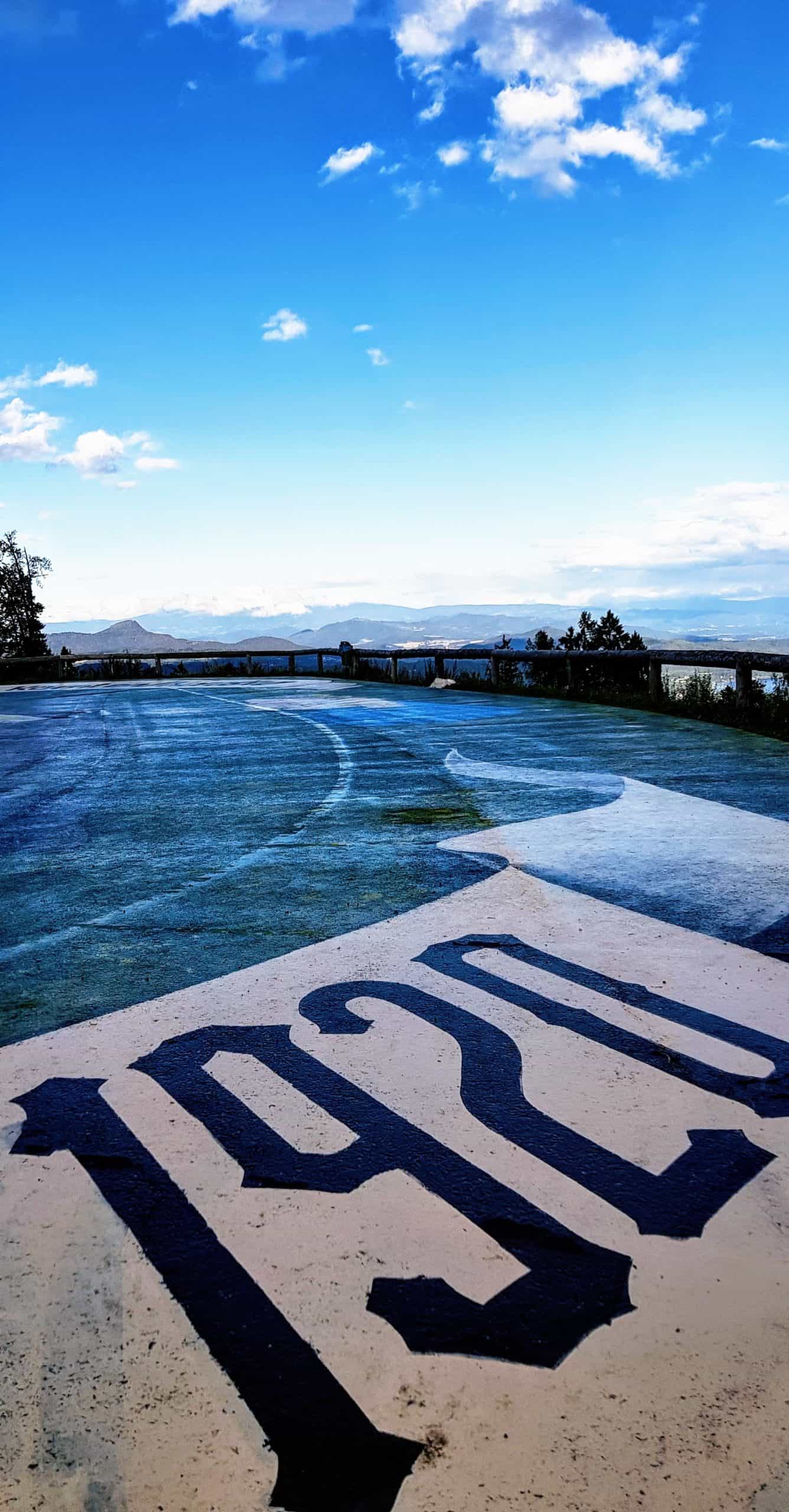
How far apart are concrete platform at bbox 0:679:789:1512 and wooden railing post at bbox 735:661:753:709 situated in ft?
27.3

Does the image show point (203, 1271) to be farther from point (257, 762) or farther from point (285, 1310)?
point (257, 762)

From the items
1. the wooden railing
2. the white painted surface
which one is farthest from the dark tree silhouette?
the white painted surface

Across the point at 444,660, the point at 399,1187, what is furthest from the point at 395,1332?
the point at 444,660

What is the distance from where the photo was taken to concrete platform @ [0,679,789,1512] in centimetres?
182

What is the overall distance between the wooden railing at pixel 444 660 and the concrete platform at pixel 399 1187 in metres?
8.50

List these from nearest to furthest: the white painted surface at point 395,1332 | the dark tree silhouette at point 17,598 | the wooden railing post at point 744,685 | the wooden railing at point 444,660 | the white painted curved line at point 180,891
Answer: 1. the white painted surface at point 395,1332
2. the white painted curved line at point 180,891
3. the wooden railing post at point 744,685
4. the wooden railing at point 444,660
5. the dark tree silhouette at point 17,598

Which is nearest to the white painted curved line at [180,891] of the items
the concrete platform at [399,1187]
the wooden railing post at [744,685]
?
the concrete platform at [399,1187]

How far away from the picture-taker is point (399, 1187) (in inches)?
102

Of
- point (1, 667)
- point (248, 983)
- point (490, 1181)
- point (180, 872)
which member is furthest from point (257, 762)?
point (1, 667)

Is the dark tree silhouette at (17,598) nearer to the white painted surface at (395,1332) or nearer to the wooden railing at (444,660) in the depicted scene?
the wooden railing at (444,660)

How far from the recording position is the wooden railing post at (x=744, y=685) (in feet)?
45.4

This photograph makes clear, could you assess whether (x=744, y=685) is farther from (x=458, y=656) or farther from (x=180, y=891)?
(x=458, y=656)

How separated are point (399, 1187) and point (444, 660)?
2325 cm

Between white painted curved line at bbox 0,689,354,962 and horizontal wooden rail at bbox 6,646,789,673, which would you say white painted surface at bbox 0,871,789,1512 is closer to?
white painted curved line at bbox 0,689,354,962
